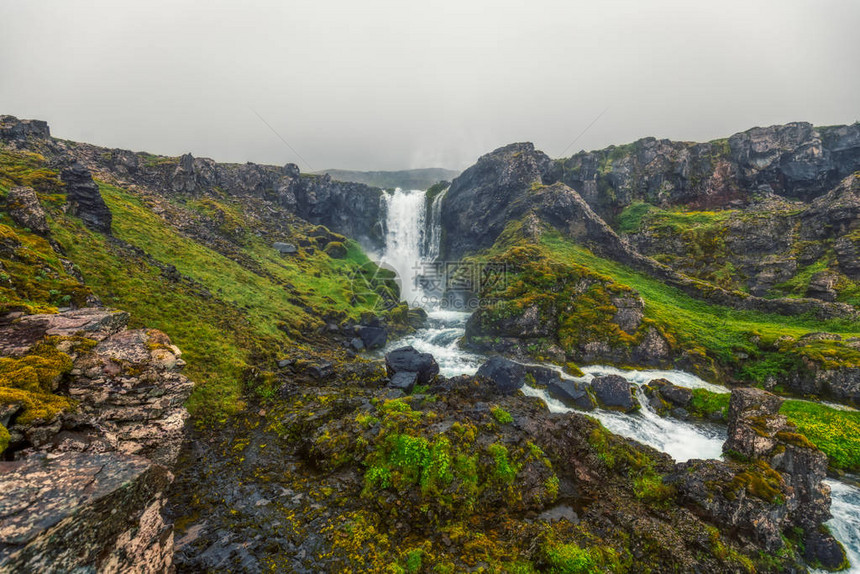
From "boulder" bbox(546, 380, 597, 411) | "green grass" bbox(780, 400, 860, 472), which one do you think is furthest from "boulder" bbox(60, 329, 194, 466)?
"green grass" bbox(780, 400, 860, 472)

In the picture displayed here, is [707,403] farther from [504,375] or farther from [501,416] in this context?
[501,416]

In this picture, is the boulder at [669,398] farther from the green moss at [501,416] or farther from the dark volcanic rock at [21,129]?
the dark volcanic rock at [21,129]

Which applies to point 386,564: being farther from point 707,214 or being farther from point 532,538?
point 707,214

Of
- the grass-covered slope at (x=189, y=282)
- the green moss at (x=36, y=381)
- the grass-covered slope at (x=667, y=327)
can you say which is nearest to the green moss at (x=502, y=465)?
the grass-covered slope at (x=189, y=282)

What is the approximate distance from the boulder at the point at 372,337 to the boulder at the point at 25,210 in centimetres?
2737

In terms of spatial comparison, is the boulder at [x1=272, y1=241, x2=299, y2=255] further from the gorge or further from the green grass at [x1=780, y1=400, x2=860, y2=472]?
the green grass at [x1=780, y1=400, x2=860, y2=472]

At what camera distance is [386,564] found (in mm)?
9242

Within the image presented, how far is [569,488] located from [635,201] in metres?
84.4

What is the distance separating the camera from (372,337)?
3928 centimetres

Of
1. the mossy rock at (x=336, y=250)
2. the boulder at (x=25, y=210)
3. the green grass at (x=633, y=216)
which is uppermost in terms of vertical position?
the green grass at (x=633, y=216)

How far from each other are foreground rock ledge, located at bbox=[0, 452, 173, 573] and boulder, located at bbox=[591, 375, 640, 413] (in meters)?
27.7

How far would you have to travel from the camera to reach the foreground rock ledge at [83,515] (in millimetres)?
4840

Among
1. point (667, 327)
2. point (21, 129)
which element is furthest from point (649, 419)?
point (21, 129)

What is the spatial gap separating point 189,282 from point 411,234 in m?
68.2
